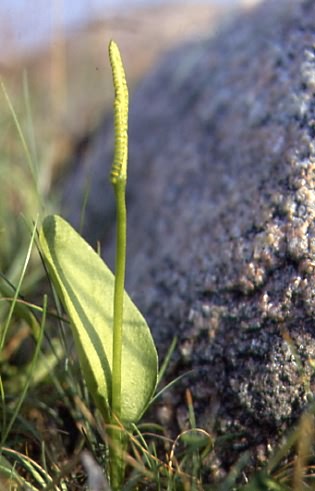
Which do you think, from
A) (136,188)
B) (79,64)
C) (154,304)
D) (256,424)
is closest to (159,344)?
(154,304)

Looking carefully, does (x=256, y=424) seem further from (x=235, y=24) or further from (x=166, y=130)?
(x=235, y=24)

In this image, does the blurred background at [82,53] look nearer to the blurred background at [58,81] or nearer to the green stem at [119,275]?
the blurred background at [58,81]

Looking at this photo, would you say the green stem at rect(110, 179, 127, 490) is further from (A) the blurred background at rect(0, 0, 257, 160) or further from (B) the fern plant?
(A) the blurred background at rect(0, 0, 257, 160)

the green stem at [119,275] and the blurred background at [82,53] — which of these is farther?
the blurred background at [82,53]

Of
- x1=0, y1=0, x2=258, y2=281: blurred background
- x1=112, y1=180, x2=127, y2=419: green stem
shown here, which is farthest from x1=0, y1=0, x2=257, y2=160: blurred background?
x1=112, y1=180, x2=127, y2=419: green stem

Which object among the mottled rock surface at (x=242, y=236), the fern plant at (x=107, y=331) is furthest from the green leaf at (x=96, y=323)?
the mottled rock surface at (x=242, y=236)

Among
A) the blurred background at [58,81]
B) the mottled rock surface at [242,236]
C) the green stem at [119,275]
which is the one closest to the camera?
the green stem at [119,275]

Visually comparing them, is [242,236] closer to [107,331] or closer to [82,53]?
[107,331]
